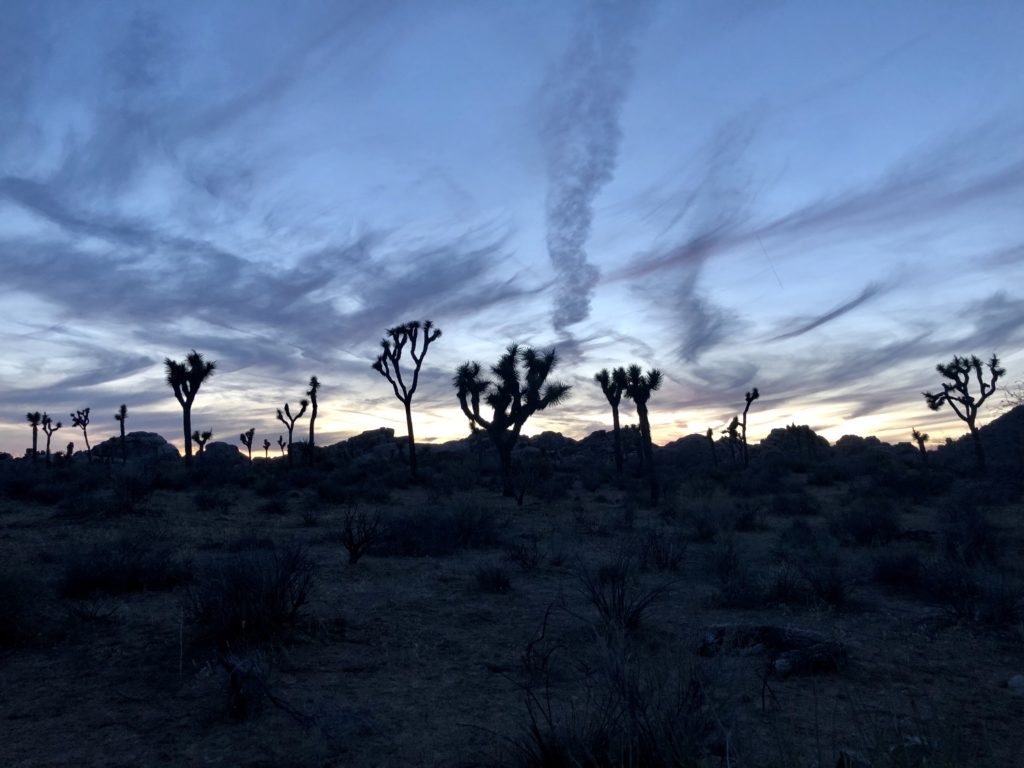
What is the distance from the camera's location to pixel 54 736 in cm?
529

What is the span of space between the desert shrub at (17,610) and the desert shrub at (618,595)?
6092 mm

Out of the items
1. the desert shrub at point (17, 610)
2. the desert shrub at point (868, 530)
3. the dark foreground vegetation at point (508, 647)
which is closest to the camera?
the dark foreground vegetation at point (508, 647)

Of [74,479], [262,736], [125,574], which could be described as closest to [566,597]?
[262,736]

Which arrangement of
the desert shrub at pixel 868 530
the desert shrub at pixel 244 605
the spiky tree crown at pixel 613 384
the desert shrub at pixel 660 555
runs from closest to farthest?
the desert shrub at pixel 244 605 → the desert shrub at pixel 660 555 → the desert shrub at pixel 868 530 → the spiky tree crown at pixel 613 384

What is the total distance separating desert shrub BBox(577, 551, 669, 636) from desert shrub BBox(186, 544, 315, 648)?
3.31 meters

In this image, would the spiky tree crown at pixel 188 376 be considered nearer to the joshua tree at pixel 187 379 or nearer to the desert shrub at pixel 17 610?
the joshua tree at pixel 187 379

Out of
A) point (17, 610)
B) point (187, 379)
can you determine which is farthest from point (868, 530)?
point (187, 379)

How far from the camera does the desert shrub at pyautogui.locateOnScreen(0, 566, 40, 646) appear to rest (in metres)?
7.46

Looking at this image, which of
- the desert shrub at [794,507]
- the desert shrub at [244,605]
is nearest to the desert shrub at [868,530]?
the desert shrub at [794,507]

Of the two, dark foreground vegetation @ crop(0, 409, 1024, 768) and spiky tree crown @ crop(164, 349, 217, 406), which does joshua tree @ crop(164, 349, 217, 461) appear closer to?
spiky tree crown @ crop(164, 349, 217, 406)

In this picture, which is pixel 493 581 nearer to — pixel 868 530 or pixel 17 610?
pixel 17 610

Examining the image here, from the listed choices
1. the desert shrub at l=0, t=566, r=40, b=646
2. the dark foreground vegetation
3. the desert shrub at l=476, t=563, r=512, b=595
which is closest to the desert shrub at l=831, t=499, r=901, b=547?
the dark foreground vegetation

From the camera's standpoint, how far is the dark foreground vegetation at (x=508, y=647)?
4.49 m

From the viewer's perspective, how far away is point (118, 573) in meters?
9.66
